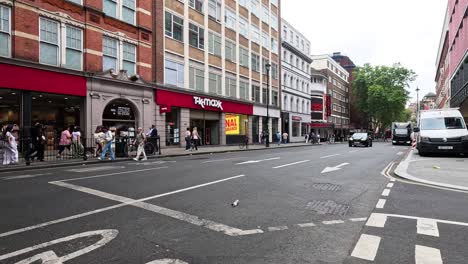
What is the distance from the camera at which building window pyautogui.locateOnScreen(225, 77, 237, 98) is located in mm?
33987

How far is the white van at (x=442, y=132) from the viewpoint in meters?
16.0

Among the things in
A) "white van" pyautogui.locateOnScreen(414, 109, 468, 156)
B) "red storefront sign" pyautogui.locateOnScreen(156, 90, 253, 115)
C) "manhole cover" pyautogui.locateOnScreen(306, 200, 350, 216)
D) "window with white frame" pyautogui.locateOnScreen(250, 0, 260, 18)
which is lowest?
"manhole cover" pyautogui.locateOnScreen(306, 200, 350, 216)

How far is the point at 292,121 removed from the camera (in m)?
50.3

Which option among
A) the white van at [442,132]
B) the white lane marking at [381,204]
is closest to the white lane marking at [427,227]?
the white lane marking at [381,204]

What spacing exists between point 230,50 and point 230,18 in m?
3.38

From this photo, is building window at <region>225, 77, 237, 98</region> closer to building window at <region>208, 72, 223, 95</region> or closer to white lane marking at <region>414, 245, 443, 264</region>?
building window at <region>208, 72, 223, 95</region>

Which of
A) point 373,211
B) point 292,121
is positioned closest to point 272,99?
point 292,121

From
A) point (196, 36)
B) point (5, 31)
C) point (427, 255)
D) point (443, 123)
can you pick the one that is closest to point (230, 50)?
point (196, 36)

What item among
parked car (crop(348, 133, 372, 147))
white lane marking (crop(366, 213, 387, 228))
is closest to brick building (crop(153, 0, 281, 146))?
parked car (crop(348, 133, 372, 147))

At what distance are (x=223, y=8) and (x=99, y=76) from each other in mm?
17459

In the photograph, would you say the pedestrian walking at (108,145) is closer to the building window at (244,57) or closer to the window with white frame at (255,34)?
the building window at (244,57)

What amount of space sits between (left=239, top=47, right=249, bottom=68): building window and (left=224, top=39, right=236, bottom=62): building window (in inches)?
57.4

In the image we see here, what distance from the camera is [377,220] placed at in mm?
5102

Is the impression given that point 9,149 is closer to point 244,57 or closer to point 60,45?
point 60,45
